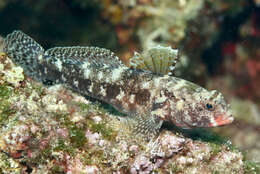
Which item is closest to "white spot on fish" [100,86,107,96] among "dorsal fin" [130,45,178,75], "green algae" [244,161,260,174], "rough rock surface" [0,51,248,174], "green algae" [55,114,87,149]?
"rough rock surface" [0,51,248,174]

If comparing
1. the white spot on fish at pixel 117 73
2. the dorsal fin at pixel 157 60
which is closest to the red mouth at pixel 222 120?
the dorsal fin at pixel 157 60

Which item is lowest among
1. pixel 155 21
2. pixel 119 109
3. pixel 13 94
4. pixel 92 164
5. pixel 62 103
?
pixel 92 164

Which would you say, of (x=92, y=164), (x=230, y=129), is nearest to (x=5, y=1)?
(x=92, y=164)

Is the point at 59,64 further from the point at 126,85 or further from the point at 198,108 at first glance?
the point at 198,108

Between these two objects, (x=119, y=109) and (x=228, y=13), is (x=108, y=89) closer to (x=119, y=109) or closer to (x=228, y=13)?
(x=119, y=109)

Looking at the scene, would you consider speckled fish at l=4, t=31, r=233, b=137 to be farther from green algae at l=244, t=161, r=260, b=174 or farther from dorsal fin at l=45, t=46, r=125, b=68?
green algae at l=244, t=161, r=260, b=174

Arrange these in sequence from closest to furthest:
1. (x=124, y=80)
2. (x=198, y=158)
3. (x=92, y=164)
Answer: (x=92, y=164), (x=198, y=158), (x=124, y=80)
